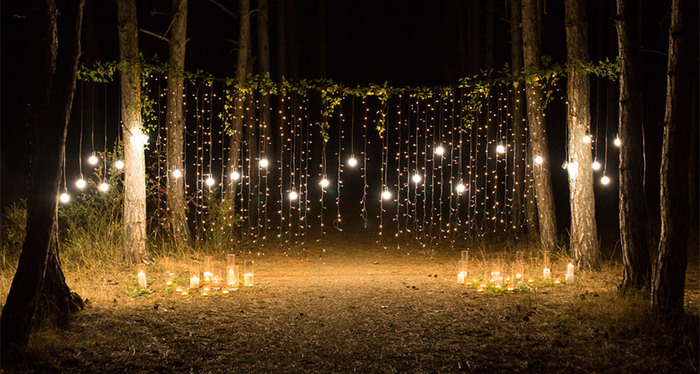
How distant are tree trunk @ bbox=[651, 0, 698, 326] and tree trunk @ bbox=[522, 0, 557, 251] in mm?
3590

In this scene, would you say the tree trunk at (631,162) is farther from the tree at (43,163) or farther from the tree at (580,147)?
the tree at (43,163)

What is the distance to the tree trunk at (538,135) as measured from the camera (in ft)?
27.2

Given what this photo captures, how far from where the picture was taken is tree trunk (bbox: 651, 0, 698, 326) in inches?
182

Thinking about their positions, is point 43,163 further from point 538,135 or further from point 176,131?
point 538,135

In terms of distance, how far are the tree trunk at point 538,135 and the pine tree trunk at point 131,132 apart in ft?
19.8

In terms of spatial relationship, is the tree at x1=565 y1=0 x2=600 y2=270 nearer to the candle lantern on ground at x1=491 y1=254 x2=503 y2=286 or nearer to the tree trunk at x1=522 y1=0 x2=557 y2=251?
the tree trunk at x1=522 y1=0 x2=557 y2=251

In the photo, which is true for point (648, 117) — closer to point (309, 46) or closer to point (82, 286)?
point (309, 46)

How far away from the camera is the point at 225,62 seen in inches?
840

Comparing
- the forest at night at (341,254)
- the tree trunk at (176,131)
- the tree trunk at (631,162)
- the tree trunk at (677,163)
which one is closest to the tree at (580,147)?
the forest at night at (341,254)

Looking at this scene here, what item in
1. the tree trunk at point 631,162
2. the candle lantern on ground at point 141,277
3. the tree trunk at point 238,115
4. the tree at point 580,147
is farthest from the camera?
the tree trunk at point 238,115

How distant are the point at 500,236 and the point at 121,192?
24.2ft

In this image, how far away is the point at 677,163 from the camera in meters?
4.67

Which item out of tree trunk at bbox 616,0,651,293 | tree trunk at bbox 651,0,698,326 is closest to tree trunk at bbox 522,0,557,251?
tree trunk at bbox 616,0,651,293

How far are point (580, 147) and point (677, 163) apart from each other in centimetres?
275
